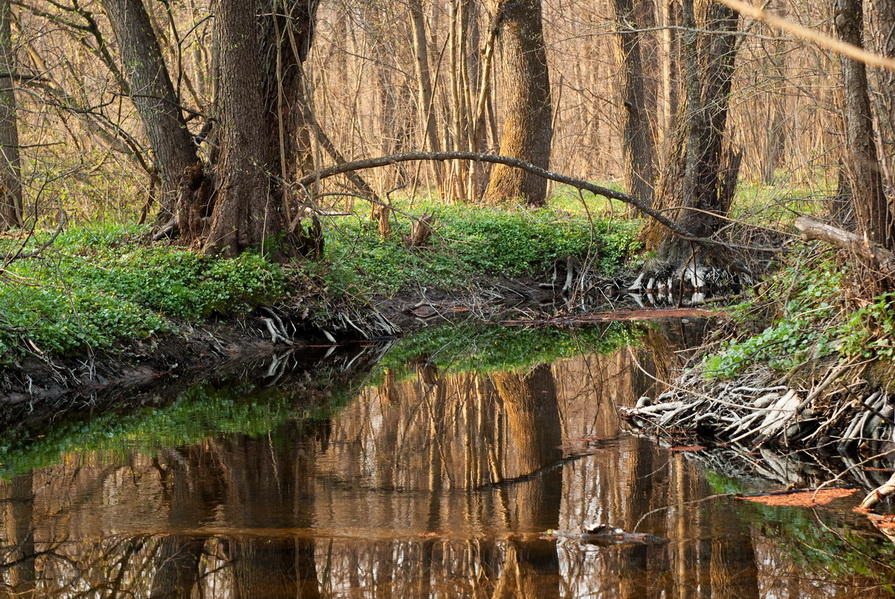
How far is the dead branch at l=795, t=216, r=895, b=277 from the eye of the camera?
6648 mm

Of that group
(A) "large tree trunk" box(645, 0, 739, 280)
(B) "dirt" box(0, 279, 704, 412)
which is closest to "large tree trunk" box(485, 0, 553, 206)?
(B) "dirt" box(0, 279, 704, 412)

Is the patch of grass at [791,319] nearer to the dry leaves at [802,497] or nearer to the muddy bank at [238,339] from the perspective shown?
the dry leaves at [802,497]

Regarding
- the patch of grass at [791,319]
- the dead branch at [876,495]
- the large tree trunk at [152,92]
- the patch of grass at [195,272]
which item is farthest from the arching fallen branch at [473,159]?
the dead branch at [876,495]

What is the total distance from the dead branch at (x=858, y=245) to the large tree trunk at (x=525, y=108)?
1373 cm

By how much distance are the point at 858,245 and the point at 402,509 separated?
3730mm

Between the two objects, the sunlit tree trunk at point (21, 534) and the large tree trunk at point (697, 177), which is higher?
the large tree trunk at point (697, 177)

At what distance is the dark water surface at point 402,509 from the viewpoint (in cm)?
472

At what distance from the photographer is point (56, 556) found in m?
5.22

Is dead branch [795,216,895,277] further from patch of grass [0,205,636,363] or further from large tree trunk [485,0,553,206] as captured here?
large tree trunk [485,0,553,206]

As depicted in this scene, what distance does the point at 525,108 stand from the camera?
68.5ft

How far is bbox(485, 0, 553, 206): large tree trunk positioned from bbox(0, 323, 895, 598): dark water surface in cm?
1198

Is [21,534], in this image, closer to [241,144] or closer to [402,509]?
[402,509]

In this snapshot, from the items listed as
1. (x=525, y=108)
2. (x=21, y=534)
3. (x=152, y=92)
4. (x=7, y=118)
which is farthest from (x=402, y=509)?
(x=525, y=108)

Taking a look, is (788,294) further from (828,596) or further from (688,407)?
(828,596)
